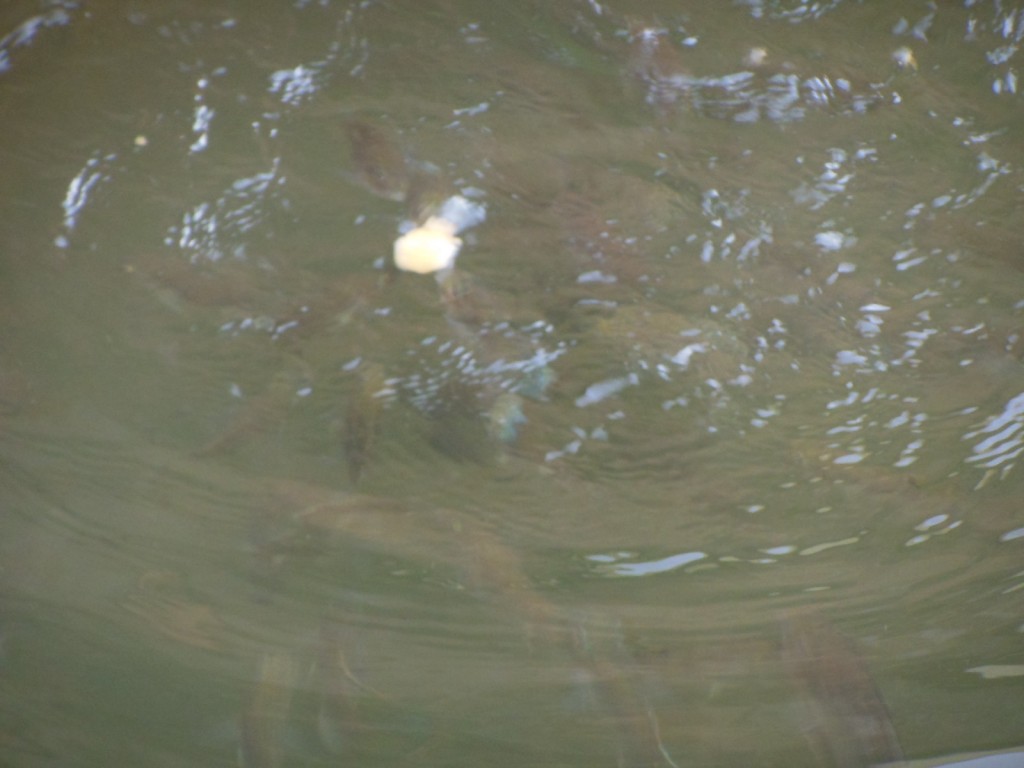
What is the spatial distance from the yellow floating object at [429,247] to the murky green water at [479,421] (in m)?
0.03

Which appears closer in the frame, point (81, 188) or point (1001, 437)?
point (1001, 437)

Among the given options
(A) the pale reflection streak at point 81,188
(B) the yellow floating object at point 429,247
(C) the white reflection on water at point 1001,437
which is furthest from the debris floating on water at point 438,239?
(C) the white reflection on water at point 1001,437

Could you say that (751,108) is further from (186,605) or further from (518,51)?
(186,605)

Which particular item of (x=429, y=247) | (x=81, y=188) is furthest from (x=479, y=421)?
(x=81, y=188)

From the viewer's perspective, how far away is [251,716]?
1369mm

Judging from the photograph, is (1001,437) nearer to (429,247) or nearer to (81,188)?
(429,247)

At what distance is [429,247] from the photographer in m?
1.57

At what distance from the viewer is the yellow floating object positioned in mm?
1559

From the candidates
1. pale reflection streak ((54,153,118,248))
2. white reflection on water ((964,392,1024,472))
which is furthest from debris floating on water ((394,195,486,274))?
white reflection on water ((964,392,1024,472))

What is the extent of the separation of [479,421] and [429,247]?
296 millimetres

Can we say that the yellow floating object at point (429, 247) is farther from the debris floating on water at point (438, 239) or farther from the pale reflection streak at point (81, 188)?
the pale reflection streak at point (81, 188)

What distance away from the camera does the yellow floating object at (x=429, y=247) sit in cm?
156

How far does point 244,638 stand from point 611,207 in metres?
0.85

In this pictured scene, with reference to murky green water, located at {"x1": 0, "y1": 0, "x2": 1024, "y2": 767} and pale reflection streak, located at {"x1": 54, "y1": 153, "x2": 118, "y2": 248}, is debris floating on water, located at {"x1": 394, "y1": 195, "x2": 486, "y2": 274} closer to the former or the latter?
murky green water, located at {"x1": 0, "y1": 0, "x2": 1024, "y2": 767}
